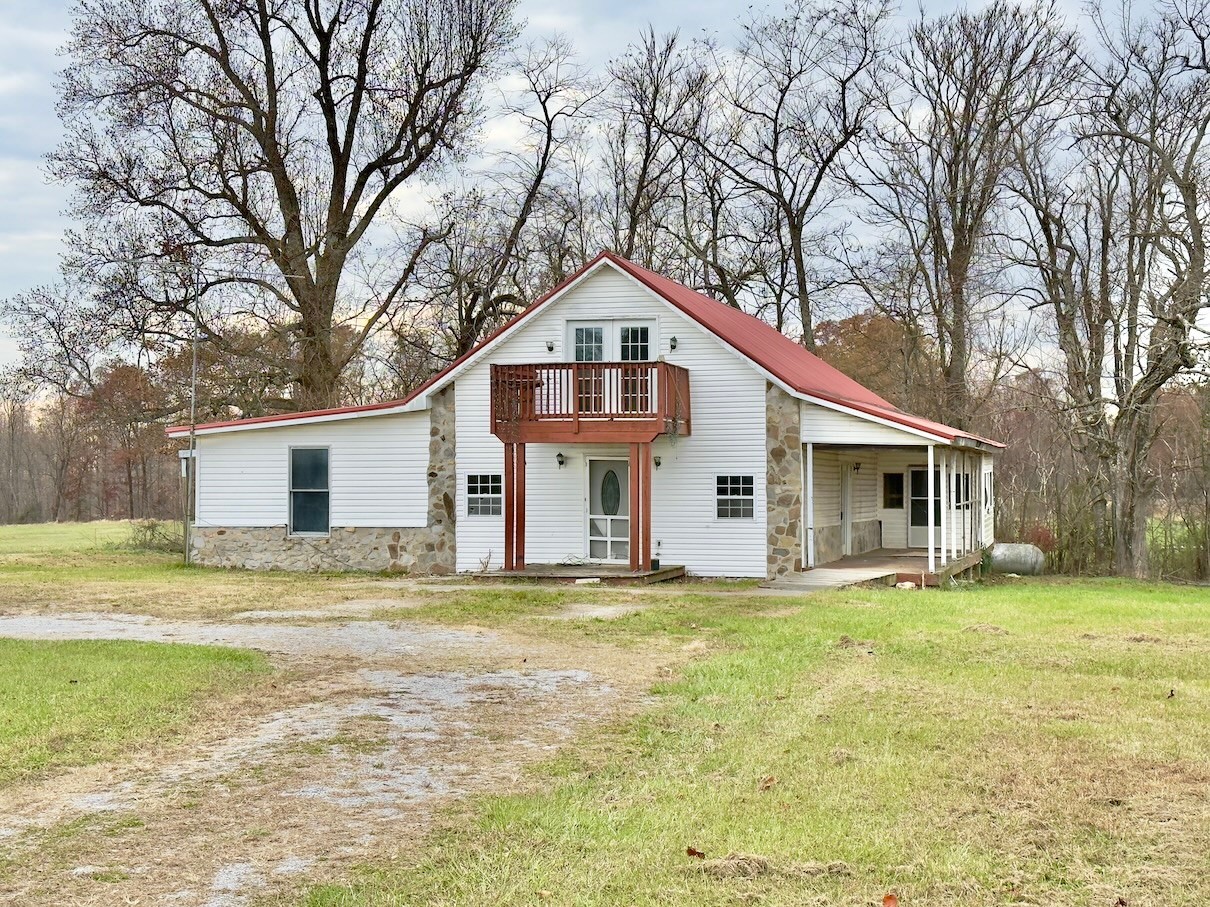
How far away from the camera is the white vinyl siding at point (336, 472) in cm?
2328

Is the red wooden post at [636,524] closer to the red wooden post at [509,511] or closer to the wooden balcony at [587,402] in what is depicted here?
the wooden balcony at [587,402]

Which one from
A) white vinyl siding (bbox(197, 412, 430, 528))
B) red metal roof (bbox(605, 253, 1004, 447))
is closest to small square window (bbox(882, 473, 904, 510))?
red metal roof (bbox(605, 253, 1004, 447))

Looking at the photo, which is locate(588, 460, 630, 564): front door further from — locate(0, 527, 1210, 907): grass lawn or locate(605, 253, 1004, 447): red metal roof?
locate(0, 527, 1210, 907): grass lawn

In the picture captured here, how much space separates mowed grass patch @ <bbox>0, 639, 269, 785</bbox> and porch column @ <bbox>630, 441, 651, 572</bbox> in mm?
9765

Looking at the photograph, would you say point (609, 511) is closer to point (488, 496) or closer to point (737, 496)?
point (488, 496)

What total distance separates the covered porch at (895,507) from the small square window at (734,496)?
A: 3.19 ft

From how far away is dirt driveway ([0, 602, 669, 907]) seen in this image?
5.55m

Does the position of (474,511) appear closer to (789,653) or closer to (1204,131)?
(789,653)

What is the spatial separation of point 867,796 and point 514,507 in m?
15.3

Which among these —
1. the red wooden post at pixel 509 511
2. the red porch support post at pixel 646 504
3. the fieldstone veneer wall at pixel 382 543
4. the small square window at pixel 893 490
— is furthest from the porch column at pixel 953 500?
the fieldstone veneer wall at pixel 382 543

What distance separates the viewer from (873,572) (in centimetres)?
2114

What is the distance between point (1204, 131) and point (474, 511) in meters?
17.9

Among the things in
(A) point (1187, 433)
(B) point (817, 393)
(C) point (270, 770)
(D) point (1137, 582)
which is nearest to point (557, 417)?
(B) point (817, 393)

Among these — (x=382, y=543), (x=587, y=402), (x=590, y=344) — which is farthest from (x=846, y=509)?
(x=382, y=543)
